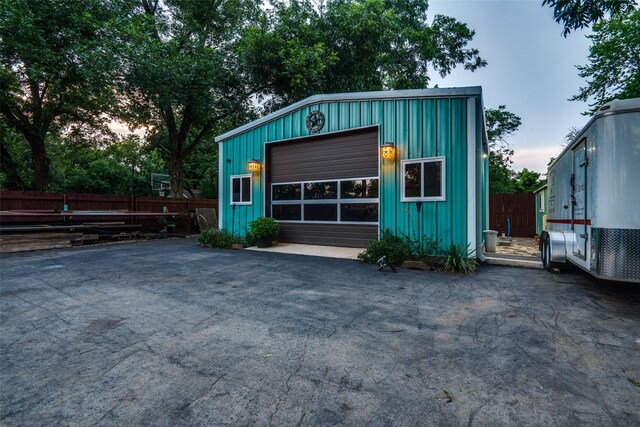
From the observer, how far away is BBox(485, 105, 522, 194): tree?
2023 centimetres

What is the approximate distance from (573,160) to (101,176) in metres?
28.6

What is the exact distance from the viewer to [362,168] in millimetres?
7555

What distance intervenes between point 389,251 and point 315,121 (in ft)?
13.9

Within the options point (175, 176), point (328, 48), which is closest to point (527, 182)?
point (328, 48)

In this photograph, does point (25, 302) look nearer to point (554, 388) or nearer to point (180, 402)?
point (180, 402)

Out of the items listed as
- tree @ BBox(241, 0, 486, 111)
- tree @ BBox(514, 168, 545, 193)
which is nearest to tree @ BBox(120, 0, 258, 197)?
tree @ BBox(241, 0, 486, 111)

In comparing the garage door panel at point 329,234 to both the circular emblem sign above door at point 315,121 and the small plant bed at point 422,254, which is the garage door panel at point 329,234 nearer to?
the small plant bed at point 422,254

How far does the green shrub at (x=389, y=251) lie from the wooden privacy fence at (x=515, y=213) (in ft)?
29.9

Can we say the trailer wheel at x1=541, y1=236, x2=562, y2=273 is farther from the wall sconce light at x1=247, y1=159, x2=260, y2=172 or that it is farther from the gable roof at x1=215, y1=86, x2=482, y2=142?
the wall sconce light at x1=247, y1=159, x2=260, y2=172

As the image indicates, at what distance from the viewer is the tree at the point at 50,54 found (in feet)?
34.3

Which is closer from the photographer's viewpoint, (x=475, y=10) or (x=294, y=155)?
(x=294, y=155)

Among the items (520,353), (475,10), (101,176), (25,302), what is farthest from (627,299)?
(101,176)

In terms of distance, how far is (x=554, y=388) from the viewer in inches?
69.4

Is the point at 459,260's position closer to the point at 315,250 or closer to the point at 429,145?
the point at 429,145
